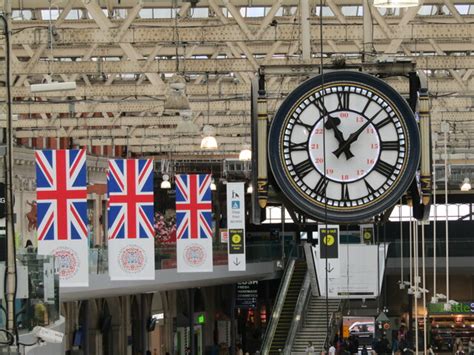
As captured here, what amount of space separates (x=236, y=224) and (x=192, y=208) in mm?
7414

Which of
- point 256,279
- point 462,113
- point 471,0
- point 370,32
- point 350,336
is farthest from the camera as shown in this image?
point 256,279

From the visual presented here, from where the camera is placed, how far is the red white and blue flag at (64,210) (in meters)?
22.5

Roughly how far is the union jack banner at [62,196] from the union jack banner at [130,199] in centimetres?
222

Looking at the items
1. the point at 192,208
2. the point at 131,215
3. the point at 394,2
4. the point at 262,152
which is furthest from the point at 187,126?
the point at 262,152

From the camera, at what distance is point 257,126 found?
6.56 meters

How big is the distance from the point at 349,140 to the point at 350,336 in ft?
123

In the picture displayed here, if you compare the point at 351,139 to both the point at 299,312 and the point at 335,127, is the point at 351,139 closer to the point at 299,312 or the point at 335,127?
the point at 335,127

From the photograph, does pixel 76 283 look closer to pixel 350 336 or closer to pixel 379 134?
pixel 379 134

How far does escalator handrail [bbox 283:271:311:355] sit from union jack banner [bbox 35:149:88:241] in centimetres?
2027

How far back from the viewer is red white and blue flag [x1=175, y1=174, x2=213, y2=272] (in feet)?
100

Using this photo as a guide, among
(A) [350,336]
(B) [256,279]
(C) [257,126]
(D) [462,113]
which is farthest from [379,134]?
(B) [256,279]

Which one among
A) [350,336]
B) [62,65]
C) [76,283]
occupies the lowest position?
[350,336]

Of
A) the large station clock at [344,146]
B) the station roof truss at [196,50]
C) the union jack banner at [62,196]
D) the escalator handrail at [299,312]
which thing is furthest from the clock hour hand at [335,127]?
the escalator handrail at [299,312]

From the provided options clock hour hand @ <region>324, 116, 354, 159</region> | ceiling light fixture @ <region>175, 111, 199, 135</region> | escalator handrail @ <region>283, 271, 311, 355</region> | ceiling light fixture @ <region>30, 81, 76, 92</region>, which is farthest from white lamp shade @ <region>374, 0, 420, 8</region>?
escalator handrail @ <region>283, 271, 311, 355</region>
